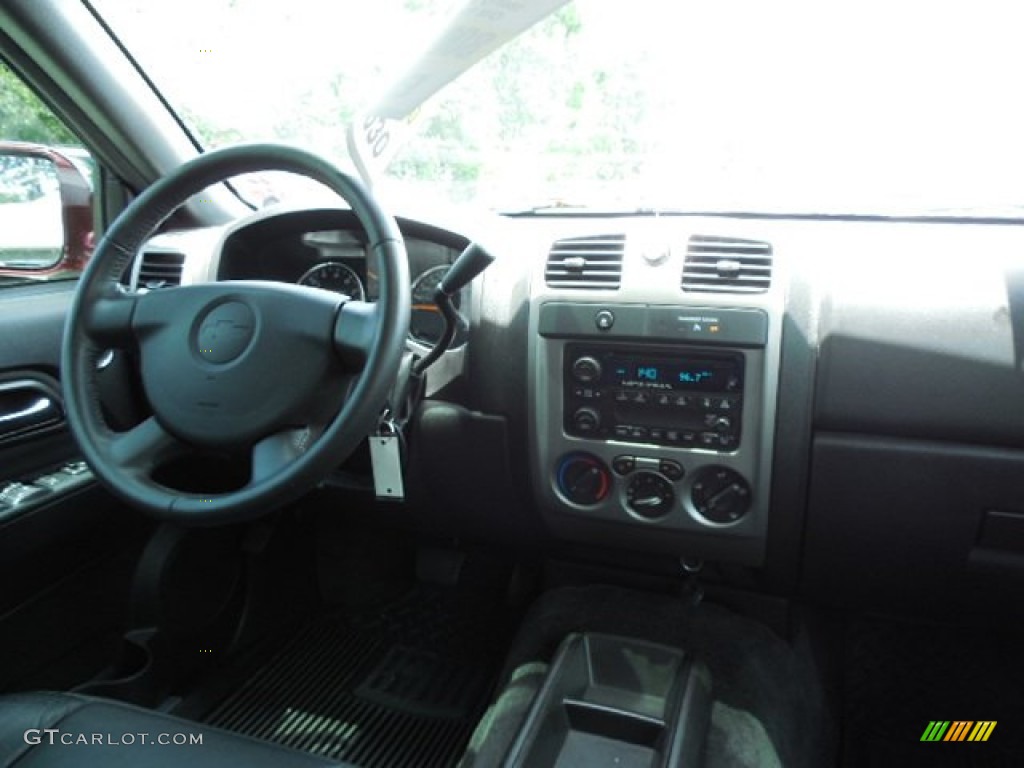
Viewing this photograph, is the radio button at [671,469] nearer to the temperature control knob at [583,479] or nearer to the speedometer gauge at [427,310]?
the temperature control knob at [583,479]

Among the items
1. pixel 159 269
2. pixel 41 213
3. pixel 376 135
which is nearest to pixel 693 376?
pixel 376 135

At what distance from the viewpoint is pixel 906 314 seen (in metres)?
1.46

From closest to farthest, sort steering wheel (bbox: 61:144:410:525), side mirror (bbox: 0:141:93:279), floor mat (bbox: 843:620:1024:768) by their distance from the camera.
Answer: steering wheel (bbox: 61:144:410:525) < floor mat (bbox: 843:620:1024:768) < side mirror (bbox: 0:141:93:279)

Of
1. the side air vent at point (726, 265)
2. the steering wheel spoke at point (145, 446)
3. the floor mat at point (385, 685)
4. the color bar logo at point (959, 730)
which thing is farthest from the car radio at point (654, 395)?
the color bar logo at point (959, 730)

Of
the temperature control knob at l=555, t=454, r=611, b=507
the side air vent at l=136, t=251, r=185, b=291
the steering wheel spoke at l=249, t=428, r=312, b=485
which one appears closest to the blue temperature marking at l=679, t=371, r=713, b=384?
the temperature control knob at l=555, t=454, r=611, b=507

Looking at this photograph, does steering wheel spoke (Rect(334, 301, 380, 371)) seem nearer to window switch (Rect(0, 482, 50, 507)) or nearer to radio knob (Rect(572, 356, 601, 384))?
radio knob (Rect(572, 356, 601, 384))

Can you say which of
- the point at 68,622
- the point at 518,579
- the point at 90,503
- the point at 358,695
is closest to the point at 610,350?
the point at 518,579

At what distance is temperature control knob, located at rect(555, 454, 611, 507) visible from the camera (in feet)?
5.60

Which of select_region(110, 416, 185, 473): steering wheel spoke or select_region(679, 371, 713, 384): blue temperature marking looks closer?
select_region(110, 416, 185, 473): steering wheel spoke

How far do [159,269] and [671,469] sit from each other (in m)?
1.39

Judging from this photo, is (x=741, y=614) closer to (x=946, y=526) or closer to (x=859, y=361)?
(x=946, y=526)

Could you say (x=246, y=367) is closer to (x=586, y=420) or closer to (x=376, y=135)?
(x=586, y=420)

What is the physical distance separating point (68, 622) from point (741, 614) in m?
1.66

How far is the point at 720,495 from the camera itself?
1.62 m
